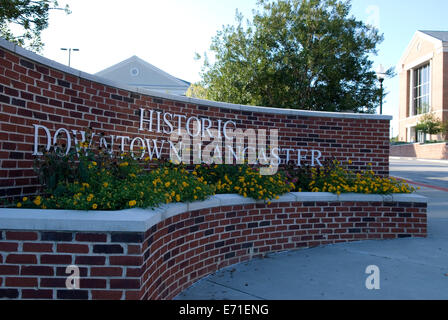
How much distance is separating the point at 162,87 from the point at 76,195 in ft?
97.9

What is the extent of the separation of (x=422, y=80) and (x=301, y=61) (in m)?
41.5

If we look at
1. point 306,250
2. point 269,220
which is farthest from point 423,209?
point 269,220

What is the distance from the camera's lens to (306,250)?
225 inches

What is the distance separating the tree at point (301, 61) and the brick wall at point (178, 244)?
8.02 meters

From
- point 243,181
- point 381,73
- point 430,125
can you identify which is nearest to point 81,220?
point 243,181

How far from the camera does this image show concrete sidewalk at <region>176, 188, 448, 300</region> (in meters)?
3.99

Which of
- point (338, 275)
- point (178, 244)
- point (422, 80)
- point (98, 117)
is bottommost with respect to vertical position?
point (338, 275)

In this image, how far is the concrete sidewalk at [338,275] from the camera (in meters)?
3.99

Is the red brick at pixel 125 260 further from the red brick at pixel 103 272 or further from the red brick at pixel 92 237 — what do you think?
the red brick at pixel 92 237

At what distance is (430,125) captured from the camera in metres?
42.1

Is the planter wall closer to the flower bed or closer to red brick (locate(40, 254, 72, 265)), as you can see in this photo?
the flower bed

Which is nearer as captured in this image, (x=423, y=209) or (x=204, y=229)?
(x=204, y=229)

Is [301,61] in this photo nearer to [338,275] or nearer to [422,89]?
[338,275]
